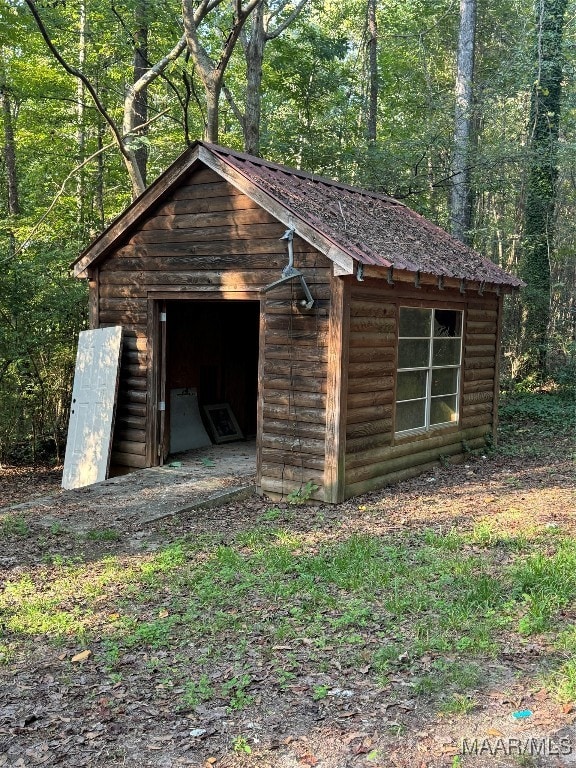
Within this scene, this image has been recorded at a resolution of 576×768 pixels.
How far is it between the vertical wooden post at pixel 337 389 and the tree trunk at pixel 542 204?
32.9 feet

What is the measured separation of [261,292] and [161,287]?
1786mm

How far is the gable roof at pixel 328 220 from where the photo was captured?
7883mm

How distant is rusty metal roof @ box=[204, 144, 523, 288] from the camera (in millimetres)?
8098

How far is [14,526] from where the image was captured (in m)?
7.38

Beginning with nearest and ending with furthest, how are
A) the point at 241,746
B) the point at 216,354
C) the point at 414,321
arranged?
the point at 241,746 < the point at 414,321 < the point at 216,354

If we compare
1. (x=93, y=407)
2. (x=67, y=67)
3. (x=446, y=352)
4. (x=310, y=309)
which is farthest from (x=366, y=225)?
(x=67, y=67)

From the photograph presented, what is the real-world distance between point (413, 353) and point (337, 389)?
78.8 inches

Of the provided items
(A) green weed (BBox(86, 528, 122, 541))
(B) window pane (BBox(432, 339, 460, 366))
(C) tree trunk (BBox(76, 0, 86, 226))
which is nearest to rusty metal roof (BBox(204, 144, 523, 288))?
(B) window pane (BBox(432, 339, 460, 366))

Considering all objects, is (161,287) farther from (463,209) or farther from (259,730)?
(463,209)

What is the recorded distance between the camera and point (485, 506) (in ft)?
26.0

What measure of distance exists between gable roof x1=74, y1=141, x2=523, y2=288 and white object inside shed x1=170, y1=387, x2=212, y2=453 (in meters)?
2.77

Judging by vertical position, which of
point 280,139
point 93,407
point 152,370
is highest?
point 280,139

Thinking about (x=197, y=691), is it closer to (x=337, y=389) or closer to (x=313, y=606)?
(x=313, y=606)

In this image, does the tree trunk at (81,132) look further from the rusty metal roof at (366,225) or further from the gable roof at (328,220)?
the rusty metal roof at (366,225)
